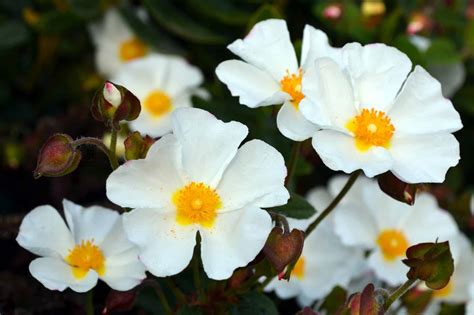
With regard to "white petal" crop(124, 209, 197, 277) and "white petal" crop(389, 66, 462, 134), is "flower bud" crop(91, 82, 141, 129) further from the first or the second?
"white petal" crop(389, 66, 462, 134)

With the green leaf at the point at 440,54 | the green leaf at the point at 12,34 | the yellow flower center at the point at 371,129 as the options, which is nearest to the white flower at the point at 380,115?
the yellow flower center at the point at 371,129

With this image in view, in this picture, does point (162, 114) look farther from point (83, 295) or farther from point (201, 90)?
point (83, 295)

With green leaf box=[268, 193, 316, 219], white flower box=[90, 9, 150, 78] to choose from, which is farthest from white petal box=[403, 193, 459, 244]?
white flower box=[90, 9, 150, 78]

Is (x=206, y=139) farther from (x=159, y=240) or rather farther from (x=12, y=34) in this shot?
(x=12, y=34)

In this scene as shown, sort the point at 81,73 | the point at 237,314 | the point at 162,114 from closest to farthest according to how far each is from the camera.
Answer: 1. the point at 237,314
2. the point at 162,114
3. the point at 81,73

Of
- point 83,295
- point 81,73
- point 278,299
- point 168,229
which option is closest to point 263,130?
point 278,299

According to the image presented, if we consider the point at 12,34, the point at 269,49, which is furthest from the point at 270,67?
the point at 12,34
